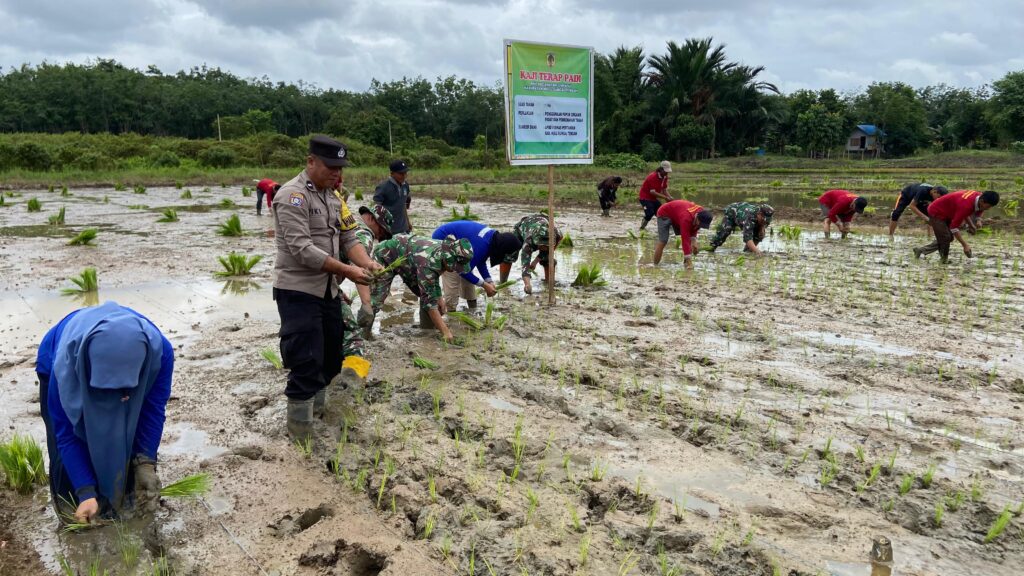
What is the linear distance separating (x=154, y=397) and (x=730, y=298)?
5.84 metres

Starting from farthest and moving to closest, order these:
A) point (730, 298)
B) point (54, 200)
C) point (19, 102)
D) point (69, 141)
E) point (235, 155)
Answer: point (19, 102) < point (69, 141) < point (235, 155) < point (54, 200) < point (730, 298)

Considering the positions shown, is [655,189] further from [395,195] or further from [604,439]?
[604,439]

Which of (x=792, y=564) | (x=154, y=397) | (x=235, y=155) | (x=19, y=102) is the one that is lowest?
(x=792, y=564)

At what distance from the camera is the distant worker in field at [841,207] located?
11367mm

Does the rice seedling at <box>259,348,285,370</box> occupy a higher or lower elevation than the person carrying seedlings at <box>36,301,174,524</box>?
lower

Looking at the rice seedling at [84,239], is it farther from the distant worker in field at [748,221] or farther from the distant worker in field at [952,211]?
the distant worker in field at [952,211]

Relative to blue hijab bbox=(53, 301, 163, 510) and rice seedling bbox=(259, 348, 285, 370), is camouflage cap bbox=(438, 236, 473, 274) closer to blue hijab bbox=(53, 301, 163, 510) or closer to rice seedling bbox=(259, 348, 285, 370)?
rice seedling bbox=(259, 348, 285, 370)

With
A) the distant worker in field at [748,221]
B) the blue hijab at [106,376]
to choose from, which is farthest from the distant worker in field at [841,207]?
the blue hijab at [106,376]

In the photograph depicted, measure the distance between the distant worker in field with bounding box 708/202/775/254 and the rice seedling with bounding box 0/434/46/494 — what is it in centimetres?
900

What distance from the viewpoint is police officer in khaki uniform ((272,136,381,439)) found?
3.71m

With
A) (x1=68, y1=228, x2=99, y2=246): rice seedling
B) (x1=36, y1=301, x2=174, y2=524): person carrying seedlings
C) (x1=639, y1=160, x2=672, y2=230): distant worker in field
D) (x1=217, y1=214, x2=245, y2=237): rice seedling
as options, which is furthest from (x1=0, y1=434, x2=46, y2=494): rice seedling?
(x1=639, y1=160, x2=672, y2=230): distant worker in field

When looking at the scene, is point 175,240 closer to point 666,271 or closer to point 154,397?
point 666,271

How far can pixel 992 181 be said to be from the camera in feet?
71.6

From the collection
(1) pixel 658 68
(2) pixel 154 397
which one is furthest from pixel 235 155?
(2) pixel 154 397
